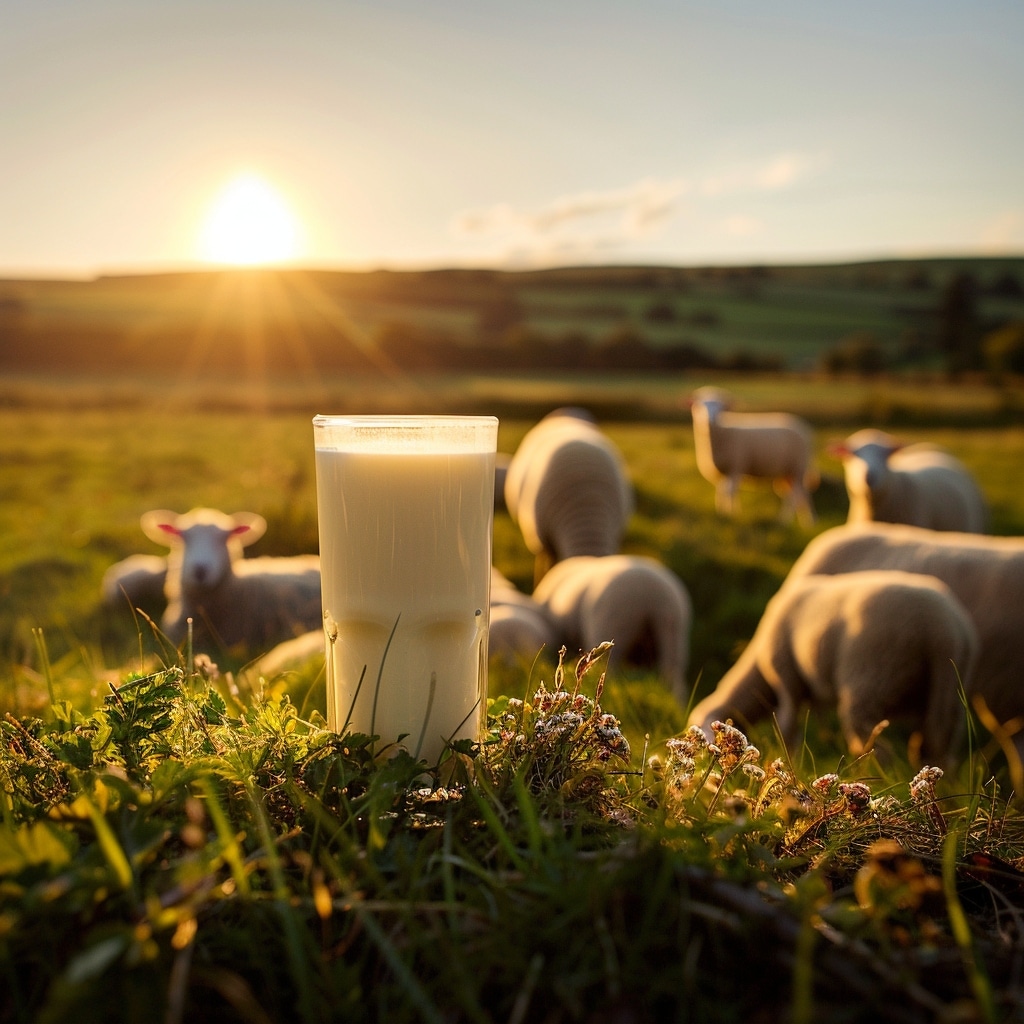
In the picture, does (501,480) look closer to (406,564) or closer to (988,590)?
(988,590)

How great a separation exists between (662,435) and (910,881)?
20.7 meters

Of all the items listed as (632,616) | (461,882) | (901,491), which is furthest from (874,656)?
(901,491)

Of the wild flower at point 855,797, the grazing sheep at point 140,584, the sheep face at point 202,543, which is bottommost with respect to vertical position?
the grazing sheep at point 140,584

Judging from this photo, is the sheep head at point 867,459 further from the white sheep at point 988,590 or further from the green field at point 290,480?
the white sheep at point 988,590

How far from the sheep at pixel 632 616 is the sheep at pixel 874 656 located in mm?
941

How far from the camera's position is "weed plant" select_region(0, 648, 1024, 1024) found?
99 cm

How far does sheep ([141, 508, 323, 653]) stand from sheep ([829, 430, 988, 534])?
482cm

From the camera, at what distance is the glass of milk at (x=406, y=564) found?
1.57 meters

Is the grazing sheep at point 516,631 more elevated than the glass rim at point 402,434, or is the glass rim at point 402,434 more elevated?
the glass rim at point 402,434

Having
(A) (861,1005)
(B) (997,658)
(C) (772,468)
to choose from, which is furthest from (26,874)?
(C) (772,468)

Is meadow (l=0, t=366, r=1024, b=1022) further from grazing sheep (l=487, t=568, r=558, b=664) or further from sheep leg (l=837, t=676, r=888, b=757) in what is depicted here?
grazing sheep (l=487, t=568, r=558, b=664)

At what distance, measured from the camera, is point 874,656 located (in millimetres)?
3223

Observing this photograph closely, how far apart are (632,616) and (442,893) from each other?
139 inches

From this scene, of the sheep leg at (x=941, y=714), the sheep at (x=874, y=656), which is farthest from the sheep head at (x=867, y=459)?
the sheep leg at (x=941, y=714)
